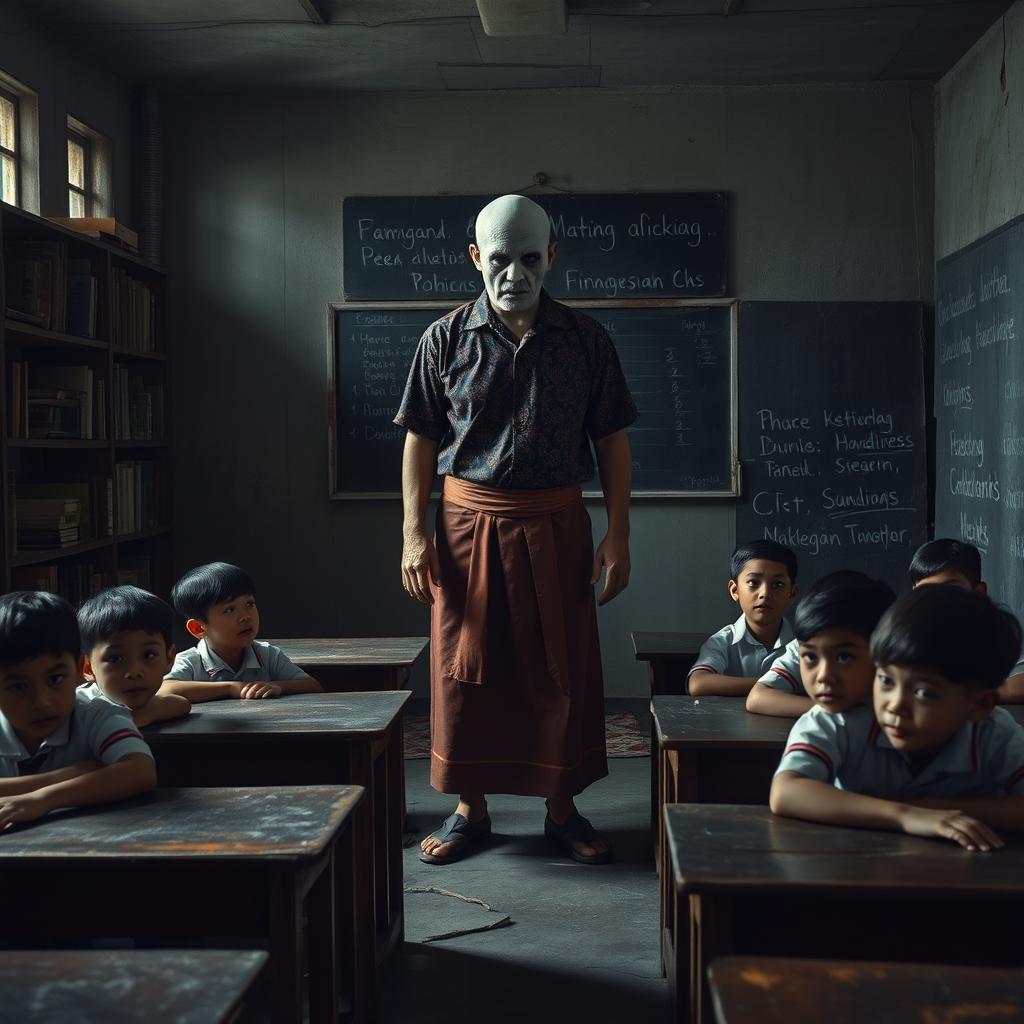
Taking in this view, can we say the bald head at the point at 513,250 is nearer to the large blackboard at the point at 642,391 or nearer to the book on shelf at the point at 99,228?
the book on shelf at the point at 99,228

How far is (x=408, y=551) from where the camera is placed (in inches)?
119

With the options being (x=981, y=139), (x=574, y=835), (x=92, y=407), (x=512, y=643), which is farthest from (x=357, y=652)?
(x=981, y=139)

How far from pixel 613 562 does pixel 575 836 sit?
0.75 metres

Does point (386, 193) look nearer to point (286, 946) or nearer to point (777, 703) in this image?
point (777, 703)

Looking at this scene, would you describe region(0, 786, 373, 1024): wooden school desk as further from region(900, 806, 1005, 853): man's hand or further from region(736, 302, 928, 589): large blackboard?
region(736, 302, 928, 589): large blackboard

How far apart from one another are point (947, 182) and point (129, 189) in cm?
341

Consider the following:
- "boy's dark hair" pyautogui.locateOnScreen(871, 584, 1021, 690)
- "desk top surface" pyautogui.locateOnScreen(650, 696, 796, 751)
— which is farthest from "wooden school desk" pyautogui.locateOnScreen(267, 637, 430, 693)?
"boy's dark hair" pyautogui.locateOnScreen(871, 584, 1021, 690)

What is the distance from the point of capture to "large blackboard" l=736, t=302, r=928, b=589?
4969mm

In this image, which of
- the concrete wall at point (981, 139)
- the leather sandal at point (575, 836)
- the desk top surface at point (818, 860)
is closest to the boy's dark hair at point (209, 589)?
the leather sandal at point (575, 836)

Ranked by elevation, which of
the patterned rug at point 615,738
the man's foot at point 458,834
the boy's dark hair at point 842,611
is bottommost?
the patterned rug at point 615,738

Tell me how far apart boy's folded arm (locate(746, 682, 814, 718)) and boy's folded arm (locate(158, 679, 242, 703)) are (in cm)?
105

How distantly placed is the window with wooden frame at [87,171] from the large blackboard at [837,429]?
2693 mm

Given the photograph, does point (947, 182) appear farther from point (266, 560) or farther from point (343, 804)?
point (343, 804)

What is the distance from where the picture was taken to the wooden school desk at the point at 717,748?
197 cm
